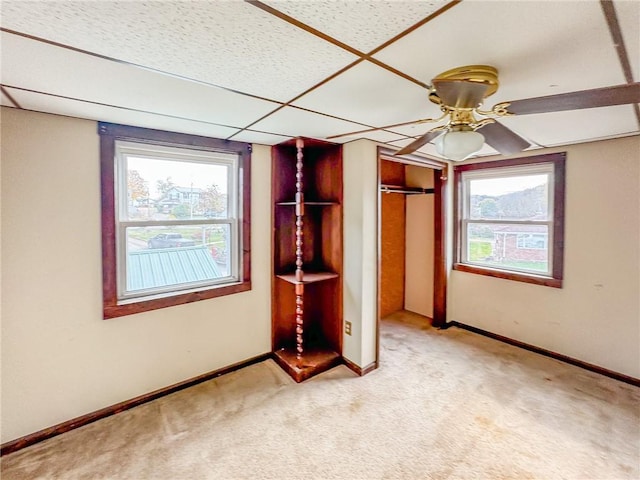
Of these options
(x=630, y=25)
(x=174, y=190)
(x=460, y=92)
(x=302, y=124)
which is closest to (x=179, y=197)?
(x=174, y=190)

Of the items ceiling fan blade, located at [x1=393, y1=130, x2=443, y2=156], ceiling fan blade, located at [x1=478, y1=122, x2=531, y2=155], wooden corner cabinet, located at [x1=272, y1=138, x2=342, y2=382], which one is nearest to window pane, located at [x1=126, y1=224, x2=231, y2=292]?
wooden corner cabinet, located at [x1=272, y1=138, x2=342, y2=382]

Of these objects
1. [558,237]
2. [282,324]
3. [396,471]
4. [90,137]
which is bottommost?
[396,471]

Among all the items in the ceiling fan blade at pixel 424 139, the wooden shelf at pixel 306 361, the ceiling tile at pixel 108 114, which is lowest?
the wooden shelf at pixel 306 361

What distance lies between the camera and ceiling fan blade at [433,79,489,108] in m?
1.17

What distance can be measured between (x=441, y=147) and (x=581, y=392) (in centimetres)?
255

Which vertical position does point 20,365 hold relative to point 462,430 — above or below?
above

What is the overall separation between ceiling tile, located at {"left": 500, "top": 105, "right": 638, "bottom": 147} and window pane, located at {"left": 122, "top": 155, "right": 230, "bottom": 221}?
2385 millimetres

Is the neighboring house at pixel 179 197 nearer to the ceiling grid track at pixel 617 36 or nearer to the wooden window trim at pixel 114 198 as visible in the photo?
the wooden window trim at pixel 114 198

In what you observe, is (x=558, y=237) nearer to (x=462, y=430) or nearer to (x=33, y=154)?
(x=462, y=430)

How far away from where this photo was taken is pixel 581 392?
98.0 inches

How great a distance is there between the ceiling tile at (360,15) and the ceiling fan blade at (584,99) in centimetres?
64

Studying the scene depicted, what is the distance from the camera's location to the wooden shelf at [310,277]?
2742 mm

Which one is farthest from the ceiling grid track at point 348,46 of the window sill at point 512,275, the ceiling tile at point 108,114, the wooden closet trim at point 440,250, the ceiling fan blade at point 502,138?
the window sill at point 512,275

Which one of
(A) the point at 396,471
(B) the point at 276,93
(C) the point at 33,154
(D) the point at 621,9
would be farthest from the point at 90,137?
(A) the point at 396,471
